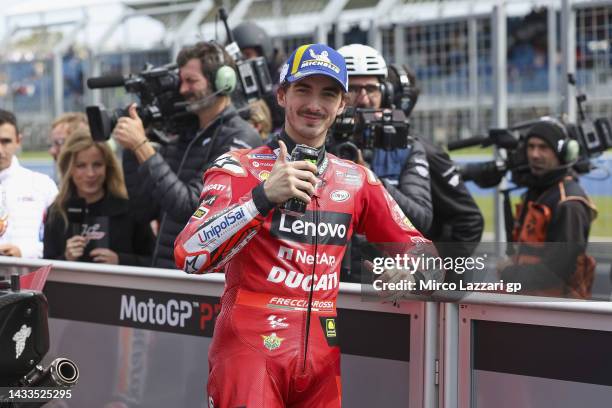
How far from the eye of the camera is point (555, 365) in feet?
10.3

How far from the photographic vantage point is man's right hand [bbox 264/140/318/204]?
8.65 ft

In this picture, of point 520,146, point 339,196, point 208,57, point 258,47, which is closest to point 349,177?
point 339,196

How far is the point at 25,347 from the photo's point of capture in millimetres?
2889

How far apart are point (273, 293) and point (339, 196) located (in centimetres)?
40

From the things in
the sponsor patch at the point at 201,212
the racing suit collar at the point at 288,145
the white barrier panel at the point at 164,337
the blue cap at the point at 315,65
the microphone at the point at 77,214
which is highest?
the blue cap at the point at 315,65

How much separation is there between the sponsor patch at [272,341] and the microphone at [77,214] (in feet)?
8.74

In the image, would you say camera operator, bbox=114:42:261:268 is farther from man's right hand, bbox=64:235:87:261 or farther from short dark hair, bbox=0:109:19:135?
short dark hair, bbox=0:109:19:135

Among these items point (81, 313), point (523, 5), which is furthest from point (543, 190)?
point (81, 313)

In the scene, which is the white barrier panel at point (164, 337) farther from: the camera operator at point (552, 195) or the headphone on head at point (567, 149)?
the headphone on head at point (567, 149)

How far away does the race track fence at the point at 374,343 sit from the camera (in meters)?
3.11

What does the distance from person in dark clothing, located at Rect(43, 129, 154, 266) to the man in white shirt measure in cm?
11

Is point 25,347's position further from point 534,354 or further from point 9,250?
point 9,250

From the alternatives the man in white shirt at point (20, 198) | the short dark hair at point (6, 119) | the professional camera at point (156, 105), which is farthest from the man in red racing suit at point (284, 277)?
the short dark hair at point (6, 119)

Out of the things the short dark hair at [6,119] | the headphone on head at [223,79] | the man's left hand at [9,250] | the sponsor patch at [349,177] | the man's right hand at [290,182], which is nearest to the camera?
the man's right hand at [290,182]
